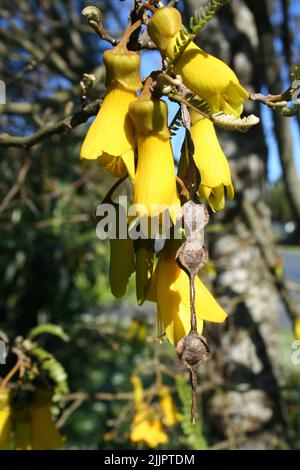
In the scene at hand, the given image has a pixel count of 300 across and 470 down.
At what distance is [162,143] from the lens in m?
0.64

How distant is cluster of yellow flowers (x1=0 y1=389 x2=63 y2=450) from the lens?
1.08 meters

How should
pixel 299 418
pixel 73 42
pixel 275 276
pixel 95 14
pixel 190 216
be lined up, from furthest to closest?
pixel 73 42 → pixel 299 418 → pixel 275 276 → pixel 95 14 → pixel 190 216

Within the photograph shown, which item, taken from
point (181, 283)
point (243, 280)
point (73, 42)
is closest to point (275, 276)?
point (243, 280)

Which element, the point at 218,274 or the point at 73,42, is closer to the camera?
the point at 218,274

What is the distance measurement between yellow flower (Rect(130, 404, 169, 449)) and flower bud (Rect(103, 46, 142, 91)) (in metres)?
1.16

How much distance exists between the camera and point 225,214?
2061 mm

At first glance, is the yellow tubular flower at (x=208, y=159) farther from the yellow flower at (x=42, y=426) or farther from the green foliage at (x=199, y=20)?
the yellow flower at (x=42, y=426)

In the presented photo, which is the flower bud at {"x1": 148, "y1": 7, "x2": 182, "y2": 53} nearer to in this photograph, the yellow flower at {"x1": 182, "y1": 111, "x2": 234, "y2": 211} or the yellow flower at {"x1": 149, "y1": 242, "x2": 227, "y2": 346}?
the yellow flower at {"x1": 182, "y1": 111, "x2": 234, "y2": 211}

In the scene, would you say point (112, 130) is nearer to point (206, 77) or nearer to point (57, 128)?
point (206, 77)

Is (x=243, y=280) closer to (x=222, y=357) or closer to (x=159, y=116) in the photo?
(x=222, y=357)

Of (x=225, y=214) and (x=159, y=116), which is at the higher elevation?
(x=225, y=214)

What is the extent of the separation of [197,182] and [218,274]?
1518 millimetres

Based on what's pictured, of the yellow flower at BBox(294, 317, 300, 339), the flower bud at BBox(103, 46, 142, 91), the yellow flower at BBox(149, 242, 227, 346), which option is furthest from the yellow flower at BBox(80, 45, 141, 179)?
the yellow flower at BBox(294, 317, 300, 339)

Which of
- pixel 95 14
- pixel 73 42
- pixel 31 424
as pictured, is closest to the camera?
pixel 95 14
